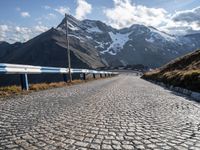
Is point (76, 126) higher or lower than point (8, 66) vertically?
lower

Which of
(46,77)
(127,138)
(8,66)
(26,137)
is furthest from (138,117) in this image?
(46,77)

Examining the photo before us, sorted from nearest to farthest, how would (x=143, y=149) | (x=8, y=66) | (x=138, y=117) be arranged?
(x=143, y=149) → (x=138, y=117) → (x=8, y=66)

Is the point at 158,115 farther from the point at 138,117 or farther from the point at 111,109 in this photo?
the point at 111,109

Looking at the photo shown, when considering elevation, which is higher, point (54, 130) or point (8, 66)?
point (8, 66)

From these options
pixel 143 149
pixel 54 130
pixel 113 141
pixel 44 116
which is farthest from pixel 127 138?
pixel 44 116

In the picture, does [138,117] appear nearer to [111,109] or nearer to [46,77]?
[111,109]

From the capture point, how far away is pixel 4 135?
5629 millimetres

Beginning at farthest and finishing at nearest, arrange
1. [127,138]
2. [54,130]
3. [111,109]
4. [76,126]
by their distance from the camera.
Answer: [111,109], [76,126], [54,130], [127,138]

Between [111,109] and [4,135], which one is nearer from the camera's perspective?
[4,135]

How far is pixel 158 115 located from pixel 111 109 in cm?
171

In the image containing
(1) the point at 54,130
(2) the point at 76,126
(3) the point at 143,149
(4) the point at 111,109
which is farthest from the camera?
(4) the point at 111,109

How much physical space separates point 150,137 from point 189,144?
2.63ft

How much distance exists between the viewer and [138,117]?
302 inches

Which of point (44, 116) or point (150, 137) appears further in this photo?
point (44, 116)
